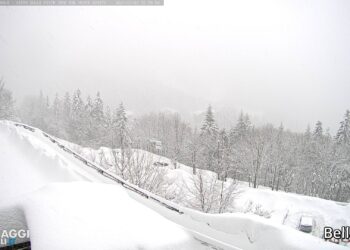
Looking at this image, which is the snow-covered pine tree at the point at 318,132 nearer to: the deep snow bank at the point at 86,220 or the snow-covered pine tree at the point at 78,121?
the snow-covered pine tree at the point at 78,121

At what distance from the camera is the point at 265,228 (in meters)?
4.94

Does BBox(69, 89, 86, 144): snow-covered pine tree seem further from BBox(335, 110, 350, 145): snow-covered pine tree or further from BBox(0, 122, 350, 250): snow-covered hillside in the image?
BBox(335, 110, 350, 145): snow-covered pine tree

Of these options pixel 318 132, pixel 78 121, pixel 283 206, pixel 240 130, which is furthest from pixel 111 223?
pixel 78 121

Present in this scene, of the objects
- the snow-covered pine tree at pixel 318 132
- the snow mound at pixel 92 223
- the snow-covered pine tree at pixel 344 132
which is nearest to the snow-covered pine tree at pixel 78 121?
the snow-covered pine tree at pixel 318 132

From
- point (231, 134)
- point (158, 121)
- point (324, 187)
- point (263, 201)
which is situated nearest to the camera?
point (263, 201)

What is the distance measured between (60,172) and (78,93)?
209 ft

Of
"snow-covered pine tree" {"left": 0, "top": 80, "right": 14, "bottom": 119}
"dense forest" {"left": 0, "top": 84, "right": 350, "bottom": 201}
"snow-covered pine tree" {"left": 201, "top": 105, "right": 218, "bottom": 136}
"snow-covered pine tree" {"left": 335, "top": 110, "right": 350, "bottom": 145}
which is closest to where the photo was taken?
"dense forest" {"left": 0, "top": 84, "right": 350, "bottom": 201}

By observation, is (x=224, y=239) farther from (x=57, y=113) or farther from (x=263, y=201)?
(x=57, y=113)

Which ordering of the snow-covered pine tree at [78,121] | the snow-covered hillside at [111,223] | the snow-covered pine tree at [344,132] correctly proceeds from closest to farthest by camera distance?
the snow-covered hillside at [111,223] < the snow-covered pine tree at [344,132] < the snow-covered pine tree at [78,121]

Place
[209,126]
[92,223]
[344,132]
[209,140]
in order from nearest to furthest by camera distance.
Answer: [92,223] < [209,140] < [344,132] < [209,126]

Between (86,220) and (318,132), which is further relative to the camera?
(318,132)

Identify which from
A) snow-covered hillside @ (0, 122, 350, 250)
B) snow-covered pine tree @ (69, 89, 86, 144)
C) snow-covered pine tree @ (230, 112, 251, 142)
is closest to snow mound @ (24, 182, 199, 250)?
snow-covered hillside @ (0, 122, 350, 250)

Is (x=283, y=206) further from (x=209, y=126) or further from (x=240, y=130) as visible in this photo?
(x=240, y=130)

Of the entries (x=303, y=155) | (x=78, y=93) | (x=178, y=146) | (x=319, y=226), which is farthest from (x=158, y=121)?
(x=319, y=226)
